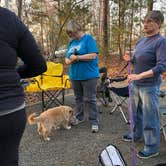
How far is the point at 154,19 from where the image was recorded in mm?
3170

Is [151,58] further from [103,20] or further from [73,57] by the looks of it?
[103,20]

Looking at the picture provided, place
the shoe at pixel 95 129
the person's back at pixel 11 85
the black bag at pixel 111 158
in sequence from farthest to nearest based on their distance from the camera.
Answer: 1. the shoe at pixel 95 129
2. the black bag at pixel 111 158
3. the person's back at pixel 11 85

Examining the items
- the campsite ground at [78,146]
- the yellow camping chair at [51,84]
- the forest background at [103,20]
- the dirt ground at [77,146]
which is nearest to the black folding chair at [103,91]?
the yellow camping chair at [51,84]

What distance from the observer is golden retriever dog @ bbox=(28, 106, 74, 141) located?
4246 mm

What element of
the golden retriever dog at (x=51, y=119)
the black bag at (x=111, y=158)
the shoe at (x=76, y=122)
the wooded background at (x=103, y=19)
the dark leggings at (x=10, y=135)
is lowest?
the shoe at (x=76, y=122)

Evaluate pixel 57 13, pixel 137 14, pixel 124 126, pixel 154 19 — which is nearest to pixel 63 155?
pixel 124 126

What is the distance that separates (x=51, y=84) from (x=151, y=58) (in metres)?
2.88

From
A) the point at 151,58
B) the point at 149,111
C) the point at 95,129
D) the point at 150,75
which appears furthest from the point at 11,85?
the point at 95,129

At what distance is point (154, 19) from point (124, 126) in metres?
2.01

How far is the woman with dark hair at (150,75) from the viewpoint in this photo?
3.16m

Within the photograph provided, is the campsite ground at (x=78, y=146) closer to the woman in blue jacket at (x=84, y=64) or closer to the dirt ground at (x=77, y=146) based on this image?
the dirt ground at (x=77, y=146)

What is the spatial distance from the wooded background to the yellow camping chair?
4664mm

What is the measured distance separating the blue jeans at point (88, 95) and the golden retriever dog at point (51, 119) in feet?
0.85

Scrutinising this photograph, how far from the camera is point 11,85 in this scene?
1.73 meters
